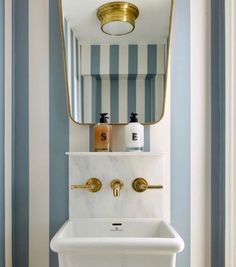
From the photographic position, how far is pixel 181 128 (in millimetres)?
1452

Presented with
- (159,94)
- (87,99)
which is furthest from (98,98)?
(159,94)

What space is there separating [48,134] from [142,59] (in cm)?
58

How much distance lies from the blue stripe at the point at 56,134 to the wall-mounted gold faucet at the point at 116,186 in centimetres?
24

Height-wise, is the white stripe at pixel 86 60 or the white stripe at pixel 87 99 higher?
the white stripe at pixel 86 60

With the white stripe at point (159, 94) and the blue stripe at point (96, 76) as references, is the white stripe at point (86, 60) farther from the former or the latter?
the white stripe at point (159, 94)

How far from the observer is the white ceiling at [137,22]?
1.42 m

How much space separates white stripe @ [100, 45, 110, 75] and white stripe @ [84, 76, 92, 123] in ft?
0.24
